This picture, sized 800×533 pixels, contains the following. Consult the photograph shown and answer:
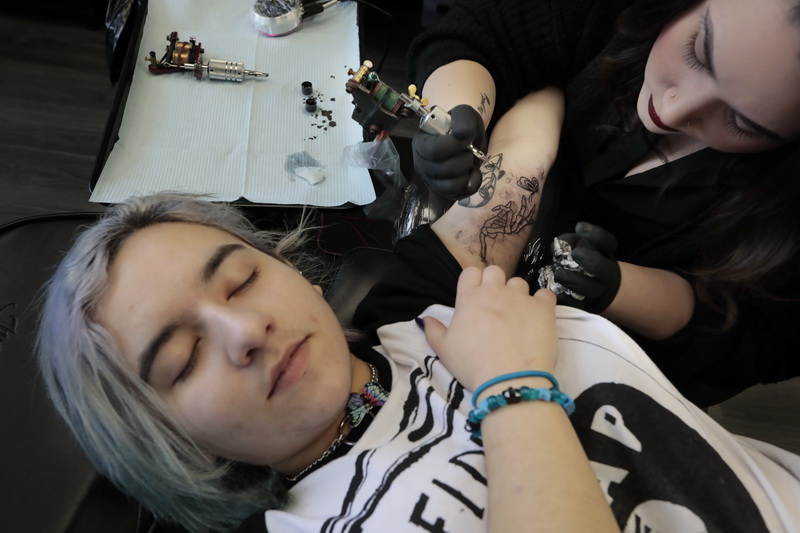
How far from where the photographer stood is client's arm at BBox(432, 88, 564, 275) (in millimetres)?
898

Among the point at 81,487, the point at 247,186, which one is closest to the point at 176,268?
the point at 81,487

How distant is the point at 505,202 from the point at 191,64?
85cm

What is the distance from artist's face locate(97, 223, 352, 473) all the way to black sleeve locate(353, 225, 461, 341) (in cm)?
16

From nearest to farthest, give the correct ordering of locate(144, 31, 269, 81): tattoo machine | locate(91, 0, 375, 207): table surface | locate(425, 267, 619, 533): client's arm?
1. locate(425, 267, 619, 533): client's arm
2. locate(91, 0, 375, 207): table surface
3. locate(144, 31, 269, 81): tattoo machine

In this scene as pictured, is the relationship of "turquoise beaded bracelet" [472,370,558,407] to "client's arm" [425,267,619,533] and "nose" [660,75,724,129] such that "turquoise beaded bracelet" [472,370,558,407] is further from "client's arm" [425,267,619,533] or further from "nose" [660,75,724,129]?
"nose" [660,75,724,129]

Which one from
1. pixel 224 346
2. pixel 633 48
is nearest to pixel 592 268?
pixel 633 48

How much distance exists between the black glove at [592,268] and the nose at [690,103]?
0.59ft

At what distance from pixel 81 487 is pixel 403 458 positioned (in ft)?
1.40

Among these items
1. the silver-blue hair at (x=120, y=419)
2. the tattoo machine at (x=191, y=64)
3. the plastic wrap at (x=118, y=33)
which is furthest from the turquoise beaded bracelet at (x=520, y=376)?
the plastic wrap at (x=118, y=33)

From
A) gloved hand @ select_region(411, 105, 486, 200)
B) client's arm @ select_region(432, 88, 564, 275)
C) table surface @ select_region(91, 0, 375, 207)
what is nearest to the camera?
gloved hand @ select_region(411, 105, 486, 200)

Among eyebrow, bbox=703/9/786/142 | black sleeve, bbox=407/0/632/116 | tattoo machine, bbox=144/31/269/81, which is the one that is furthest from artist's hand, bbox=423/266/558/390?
tattoo machine, bbox=144/31/269/81

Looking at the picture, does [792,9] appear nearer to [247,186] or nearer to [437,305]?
[437,305]

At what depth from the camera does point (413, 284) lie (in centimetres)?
87

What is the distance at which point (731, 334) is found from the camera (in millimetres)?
802
